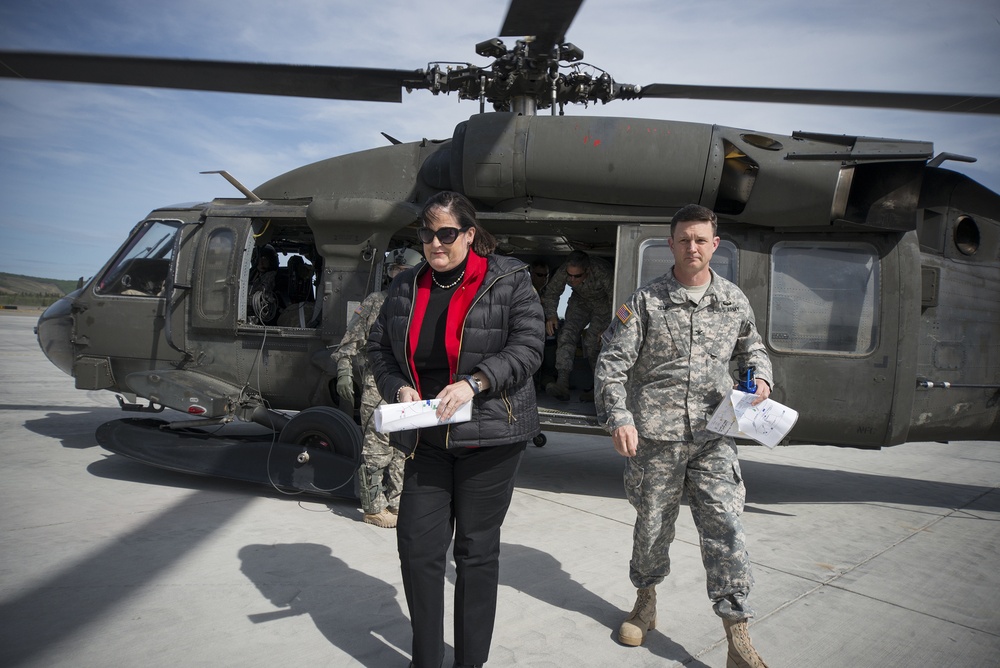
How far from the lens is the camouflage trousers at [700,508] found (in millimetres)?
2590

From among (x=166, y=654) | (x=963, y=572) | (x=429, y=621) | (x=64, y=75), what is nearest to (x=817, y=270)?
(x=963, y=572)

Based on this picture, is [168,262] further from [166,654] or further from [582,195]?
[166,654]

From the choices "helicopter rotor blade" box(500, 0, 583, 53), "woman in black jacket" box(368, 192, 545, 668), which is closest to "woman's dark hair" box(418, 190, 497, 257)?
"woman in black jacket" box(368, 192, 545, 668)

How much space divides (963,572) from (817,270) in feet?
7.37

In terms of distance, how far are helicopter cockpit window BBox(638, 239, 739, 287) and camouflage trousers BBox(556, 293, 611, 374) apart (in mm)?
1137

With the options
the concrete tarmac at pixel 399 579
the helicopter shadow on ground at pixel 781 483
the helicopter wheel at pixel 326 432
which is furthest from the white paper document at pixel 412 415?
the helicopter shadow on ground at pixel 781 483

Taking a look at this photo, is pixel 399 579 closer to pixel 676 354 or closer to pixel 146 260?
pixel 676 354

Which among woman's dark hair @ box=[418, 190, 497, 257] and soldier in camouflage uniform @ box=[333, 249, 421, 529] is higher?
woman's dark hair @ box=[418, 190, 497, 257]

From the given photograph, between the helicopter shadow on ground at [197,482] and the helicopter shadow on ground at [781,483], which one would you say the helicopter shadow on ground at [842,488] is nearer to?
the helicopter shadow on ground at [781,483]

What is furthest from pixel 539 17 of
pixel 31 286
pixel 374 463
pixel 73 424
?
pixel 31 286

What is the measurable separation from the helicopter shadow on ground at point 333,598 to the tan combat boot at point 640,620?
0.91 metres

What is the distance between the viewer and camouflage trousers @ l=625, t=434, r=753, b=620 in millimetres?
2590

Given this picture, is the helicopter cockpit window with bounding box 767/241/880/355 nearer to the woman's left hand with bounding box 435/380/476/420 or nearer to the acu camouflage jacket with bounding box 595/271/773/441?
the acu camouflage jacket with bounding box 595/271/773/441

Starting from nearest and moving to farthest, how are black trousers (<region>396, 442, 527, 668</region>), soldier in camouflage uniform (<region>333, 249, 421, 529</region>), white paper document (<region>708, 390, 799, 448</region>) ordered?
black trousers (<region>396, 442, 527, 668</region>) < white paper document (<region>708, 390, 799, 448</region>) < soldier in camouflage uniform (<region>333, 249, 421, 529</region>)
